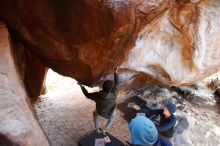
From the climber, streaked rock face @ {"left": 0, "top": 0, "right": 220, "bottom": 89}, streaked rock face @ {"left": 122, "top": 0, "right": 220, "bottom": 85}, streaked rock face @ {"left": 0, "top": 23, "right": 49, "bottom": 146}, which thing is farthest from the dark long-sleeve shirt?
streaked rock face @ {"left": 0, "top": 23, "right": 49, "bottom": 146}

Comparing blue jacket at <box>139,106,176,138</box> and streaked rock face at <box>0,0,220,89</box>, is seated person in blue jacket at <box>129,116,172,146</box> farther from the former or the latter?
streaked rock face at <box>0,0,220,89</box>

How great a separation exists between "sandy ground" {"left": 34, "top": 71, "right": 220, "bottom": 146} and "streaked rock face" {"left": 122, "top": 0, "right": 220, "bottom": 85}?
879 mm

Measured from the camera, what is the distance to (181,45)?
636 cm

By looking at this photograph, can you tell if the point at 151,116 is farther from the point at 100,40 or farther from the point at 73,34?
the point at 73,34

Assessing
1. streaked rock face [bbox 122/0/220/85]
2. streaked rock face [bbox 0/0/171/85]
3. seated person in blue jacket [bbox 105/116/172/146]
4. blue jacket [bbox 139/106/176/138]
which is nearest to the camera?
seated person in blue jacket [bbox 105/116/172/146]

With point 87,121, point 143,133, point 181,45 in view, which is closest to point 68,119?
point 87,121

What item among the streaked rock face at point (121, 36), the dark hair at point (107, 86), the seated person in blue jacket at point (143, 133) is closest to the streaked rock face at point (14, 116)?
the seated person in blue jacket at point (143, 133)

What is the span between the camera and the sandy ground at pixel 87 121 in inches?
207

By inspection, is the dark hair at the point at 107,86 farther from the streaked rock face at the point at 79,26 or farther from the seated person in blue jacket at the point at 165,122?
the seated person in blue jacket at the point at 165,122

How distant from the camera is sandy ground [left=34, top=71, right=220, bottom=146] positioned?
17.3 ft

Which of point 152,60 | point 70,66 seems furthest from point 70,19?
point 152,60

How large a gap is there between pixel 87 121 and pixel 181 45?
2.40 meters

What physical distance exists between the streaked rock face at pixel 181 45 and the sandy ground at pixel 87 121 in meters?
0.88

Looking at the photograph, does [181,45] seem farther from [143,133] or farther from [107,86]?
[143,133]
